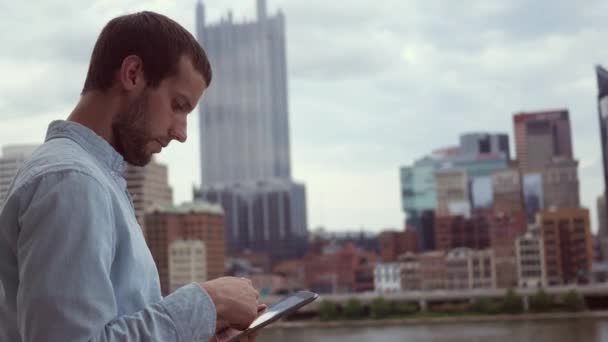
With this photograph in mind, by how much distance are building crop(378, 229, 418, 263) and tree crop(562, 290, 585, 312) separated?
30.9 ft

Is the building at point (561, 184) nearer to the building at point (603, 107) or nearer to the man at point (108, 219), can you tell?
the building at point (603, 107)

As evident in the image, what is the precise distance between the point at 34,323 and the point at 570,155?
Result: 107ft

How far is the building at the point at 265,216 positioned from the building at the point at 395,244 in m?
6.43

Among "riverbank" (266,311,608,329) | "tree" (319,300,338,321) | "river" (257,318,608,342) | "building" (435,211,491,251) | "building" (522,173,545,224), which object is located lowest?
"river" (257,318,608,342)

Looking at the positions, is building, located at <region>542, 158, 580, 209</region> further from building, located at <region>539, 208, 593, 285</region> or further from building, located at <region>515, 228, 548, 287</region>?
building, located at <region>515, 228, 548, 287</region>

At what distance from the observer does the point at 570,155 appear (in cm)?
3189

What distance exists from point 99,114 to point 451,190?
1273 inches

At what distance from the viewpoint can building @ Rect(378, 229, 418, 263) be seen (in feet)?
92.0

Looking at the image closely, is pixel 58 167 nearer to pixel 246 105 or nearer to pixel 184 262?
pixel 184 262

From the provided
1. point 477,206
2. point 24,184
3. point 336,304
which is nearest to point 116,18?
point 24,184

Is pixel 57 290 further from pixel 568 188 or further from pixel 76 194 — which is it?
pixel 568 188

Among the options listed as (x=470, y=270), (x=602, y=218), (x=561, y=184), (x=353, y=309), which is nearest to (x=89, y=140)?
(x=353, y=309)

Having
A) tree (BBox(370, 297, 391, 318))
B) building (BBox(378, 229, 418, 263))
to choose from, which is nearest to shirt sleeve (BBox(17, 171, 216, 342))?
tree (BBox(370, 297, 391, 318))

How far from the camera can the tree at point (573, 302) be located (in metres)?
18.3
